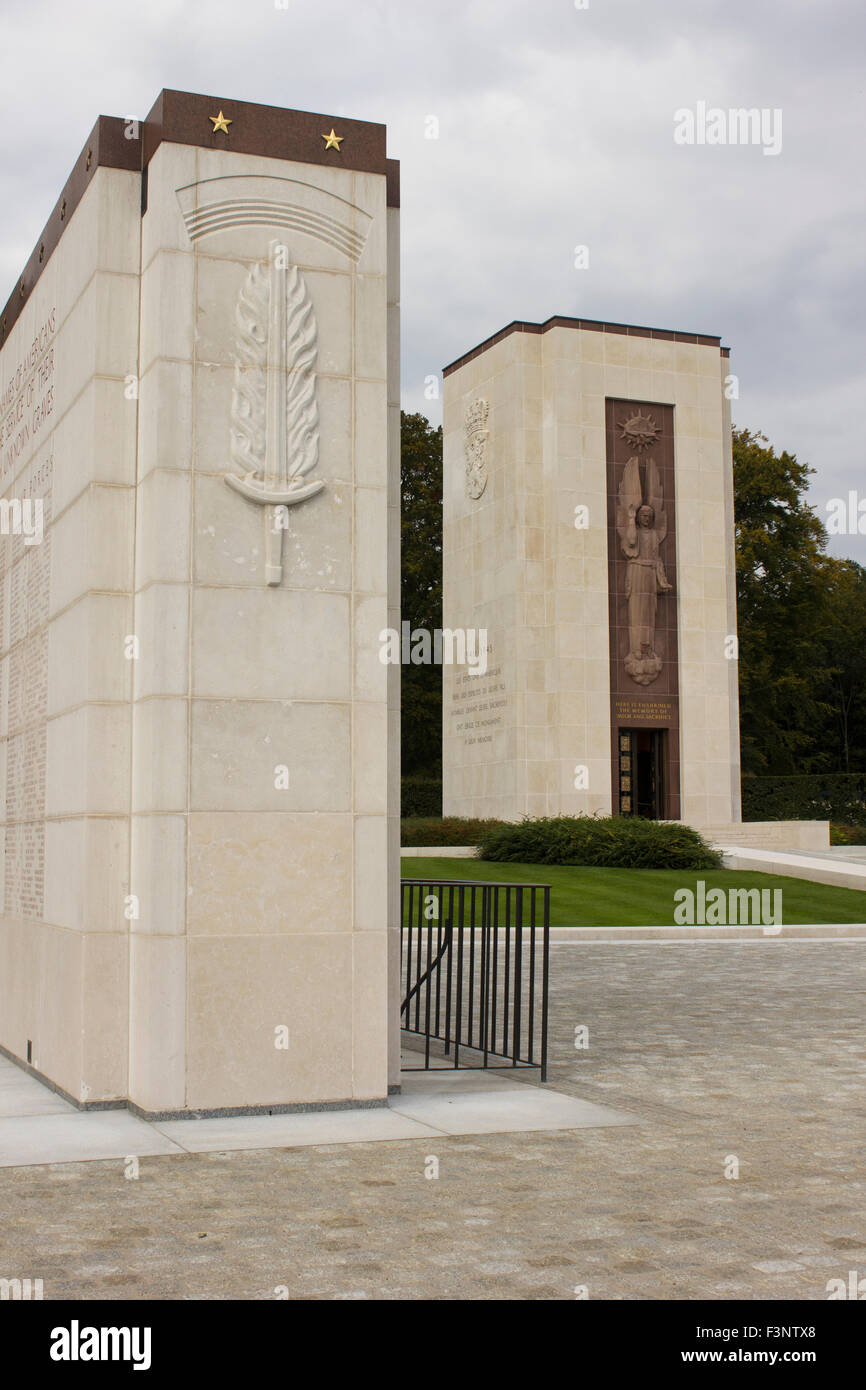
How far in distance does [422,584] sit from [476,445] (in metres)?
13.9

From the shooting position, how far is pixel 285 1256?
Result: 4.83 m

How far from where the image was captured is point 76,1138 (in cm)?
688

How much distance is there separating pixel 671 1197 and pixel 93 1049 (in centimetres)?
340

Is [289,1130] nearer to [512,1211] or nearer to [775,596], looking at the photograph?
[512,1211]

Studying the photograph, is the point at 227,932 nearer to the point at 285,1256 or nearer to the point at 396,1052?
the point at 396,1052

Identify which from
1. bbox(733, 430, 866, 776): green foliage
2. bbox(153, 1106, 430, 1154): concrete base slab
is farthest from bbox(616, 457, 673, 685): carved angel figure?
bbox(153, 1106, 430, 1154): concrete base slab

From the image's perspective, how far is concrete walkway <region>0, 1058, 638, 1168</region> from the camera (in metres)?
6.66

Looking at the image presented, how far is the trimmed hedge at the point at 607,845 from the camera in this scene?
2728cm

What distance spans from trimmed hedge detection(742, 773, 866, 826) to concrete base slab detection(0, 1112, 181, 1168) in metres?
40.1

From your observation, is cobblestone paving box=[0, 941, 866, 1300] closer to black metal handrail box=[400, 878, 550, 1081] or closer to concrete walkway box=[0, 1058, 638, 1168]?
concrete walkway box=[0, 1058, 638, 1168]

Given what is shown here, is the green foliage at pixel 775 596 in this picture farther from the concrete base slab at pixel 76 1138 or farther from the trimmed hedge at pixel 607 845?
the concrete base slab at pixel 76 1138

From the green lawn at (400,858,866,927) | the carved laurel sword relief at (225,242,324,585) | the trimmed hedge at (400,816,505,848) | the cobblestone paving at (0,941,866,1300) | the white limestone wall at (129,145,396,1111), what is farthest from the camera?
the trimmed hedge at (400,816,505,848)

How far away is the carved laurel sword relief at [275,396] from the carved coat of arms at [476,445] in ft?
94.8

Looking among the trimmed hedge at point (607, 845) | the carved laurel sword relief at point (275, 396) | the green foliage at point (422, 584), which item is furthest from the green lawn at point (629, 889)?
the green foliage at point (422, 584)
